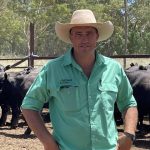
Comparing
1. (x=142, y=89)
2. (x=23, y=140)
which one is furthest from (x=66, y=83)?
(x=23, y=140)

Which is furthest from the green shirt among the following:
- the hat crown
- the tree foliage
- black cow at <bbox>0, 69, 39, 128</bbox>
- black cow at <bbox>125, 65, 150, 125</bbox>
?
the tree foliage

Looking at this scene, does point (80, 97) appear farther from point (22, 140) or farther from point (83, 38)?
point (22, 140)

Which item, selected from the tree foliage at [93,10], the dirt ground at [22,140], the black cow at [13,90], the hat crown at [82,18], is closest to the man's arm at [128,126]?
the hat crown at [82,18]

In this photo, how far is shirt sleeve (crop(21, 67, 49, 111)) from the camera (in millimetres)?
2951

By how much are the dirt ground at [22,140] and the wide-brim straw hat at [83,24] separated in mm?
4814

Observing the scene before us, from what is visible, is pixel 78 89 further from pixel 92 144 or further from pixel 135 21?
pixel 135 21

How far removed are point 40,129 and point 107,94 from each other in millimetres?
504

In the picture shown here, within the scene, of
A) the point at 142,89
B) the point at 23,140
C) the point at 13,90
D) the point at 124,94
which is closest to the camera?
the point at 124,94

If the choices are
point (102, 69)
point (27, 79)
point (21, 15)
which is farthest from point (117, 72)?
point (21, 15)

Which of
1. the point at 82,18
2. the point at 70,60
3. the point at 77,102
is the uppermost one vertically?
the point at 82,18

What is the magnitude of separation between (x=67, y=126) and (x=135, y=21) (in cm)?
4540

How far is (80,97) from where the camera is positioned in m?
2.90

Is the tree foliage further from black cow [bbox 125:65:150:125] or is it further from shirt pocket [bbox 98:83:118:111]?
shirt pocket [bbox 98:83:118:111]

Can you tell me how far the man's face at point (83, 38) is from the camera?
298 cm
